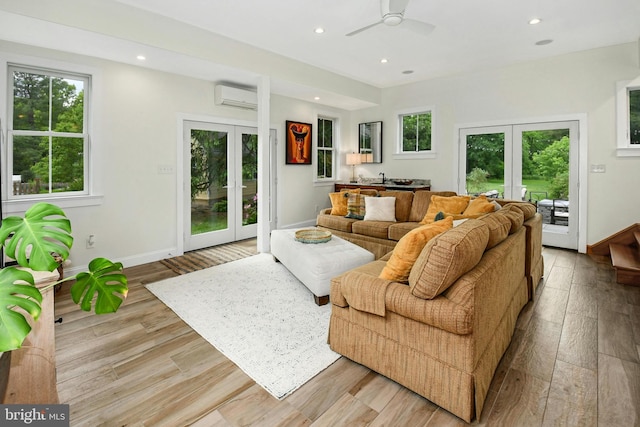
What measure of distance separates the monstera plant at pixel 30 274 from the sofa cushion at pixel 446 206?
3682 mm

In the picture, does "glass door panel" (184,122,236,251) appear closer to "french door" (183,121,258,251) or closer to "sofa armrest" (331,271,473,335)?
"french door" (183,121,258,251)

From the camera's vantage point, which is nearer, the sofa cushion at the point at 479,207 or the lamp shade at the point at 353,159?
the sofa cushion at the point at 479,207

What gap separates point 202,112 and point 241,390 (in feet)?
13.2

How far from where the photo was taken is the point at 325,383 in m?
2.01

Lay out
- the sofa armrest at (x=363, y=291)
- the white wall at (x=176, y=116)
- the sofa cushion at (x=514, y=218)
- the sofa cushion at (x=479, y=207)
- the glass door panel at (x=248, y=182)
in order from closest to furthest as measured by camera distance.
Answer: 1. the sofa armrest at (x=363, y=291)
2. the sofa cushion at (x=514, y=218)
3. the sofa cushion at (x=479, y=207)
4. the white wall at (x=176, y=116)
5. the glass door panel at (x=248, y=182)

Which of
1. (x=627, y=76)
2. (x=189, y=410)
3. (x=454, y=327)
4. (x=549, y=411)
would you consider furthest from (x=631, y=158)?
(x=189, y=410)

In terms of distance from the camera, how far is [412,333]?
1845 millimetres

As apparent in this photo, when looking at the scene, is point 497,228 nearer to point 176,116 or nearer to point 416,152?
point 176,116

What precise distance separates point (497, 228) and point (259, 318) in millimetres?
1907

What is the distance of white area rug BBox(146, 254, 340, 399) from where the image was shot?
2.17m

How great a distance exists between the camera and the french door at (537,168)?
498cm

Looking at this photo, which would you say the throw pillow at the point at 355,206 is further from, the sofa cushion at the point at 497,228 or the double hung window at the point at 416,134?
the sofa cushion at the point at 497,228

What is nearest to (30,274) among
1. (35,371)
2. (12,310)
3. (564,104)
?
(12,310)

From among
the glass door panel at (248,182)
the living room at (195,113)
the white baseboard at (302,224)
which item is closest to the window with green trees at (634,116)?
the living room at (195,113)
